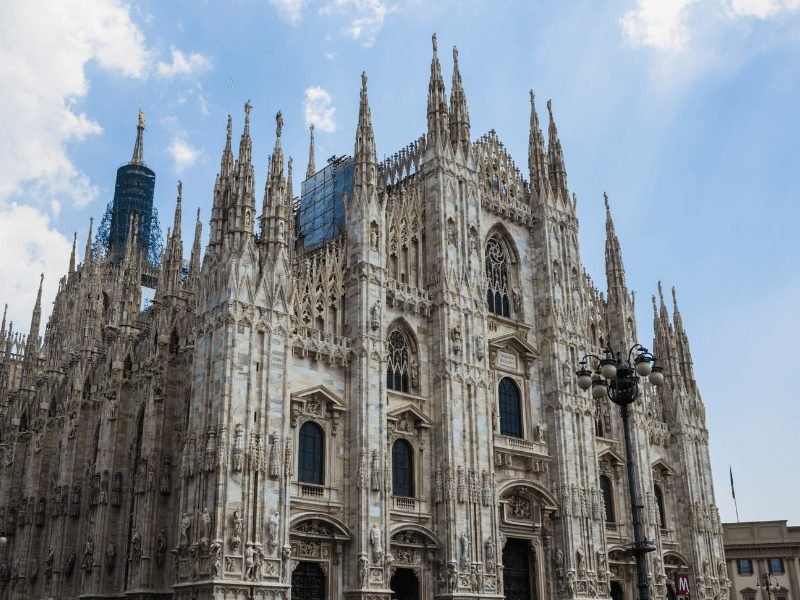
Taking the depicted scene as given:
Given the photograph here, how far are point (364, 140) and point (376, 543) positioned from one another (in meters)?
17.2

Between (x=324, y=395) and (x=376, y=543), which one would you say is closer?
(x=376, y=543)

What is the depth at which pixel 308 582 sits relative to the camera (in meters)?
29.6

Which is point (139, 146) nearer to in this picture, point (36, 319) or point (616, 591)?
point (36, 319)

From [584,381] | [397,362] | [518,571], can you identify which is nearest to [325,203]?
[397,362]

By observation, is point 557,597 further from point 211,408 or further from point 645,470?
point 211,408

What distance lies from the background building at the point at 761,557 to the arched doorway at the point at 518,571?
26.8 meters

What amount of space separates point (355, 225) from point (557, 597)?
60.8 ft

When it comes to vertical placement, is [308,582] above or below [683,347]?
below

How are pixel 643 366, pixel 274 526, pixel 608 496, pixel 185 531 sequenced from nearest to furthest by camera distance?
pixel 643 366, pixel 185 531, pixel 274 526, pixel 608 496

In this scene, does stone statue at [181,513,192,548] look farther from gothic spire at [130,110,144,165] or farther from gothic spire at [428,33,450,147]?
gothic spire at [130,110,144,165]

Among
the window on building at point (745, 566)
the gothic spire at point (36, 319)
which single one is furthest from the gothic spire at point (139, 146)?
the window on building at point (745, 566)

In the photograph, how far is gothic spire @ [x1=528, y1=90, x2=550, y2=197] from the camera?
4519cm

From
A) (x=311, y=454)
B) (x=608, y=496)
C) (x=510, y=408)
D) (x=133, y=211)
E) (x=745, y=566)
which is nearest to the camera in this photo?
(x=311, y=454)

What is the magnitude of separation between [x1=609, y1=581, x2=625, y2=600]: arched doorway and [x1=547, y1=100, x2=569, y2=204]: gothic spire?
19.7 meters
